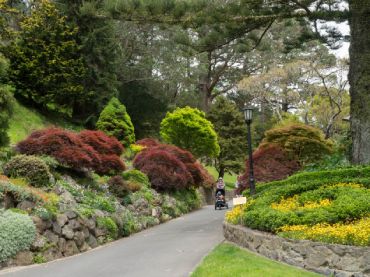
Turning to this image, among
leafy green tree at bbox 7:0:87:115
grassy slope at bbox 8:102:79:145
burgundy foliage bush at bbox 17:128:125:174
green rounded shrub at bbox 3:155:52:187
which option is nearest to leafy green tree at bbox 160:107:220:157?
grassy slope at bbox 8:102:79:145

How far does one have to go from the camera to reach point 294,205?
11.4 meters

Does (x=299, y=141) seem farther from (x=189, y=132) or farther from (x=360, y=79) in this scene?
(x=189, y=132)

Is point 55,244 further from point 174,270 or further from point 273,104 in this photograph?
point 273,104

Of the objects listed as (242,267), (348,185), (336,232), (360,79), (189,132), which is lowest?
(242,267)

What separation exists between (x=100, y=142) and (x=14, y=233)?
781cm

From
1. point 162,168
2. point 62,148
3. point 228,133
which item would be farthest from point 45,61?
point 228,133

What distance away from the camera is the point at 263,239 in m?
9.97

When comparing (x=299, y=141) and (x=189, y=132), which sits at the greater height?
(x=189, y=132)

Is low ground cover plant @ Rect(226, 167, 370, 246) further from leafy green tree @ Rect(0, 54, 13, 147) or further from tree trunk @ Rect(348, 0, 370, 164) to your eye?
leafy green tree @ Rect(0, 54, 13, 147)

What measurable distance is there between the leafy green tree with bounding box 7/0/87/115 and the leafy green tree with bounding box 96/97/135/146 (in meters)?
1.89

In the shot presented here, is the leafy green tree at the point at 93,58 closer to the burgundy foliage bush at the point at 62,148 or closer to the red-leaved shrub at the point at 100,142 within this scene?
the red-leaved shrub at the point at 100,142

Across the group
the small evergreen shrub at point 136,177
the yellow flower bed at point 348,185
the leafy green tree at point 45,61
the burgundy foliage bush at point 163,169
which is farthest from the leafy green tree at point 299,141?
the leafy green tree at point 45,61

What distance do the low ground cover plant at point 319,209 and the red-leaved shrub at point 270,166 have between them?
21.3 ft

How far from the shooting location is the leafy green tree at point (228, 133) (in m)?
38.7
